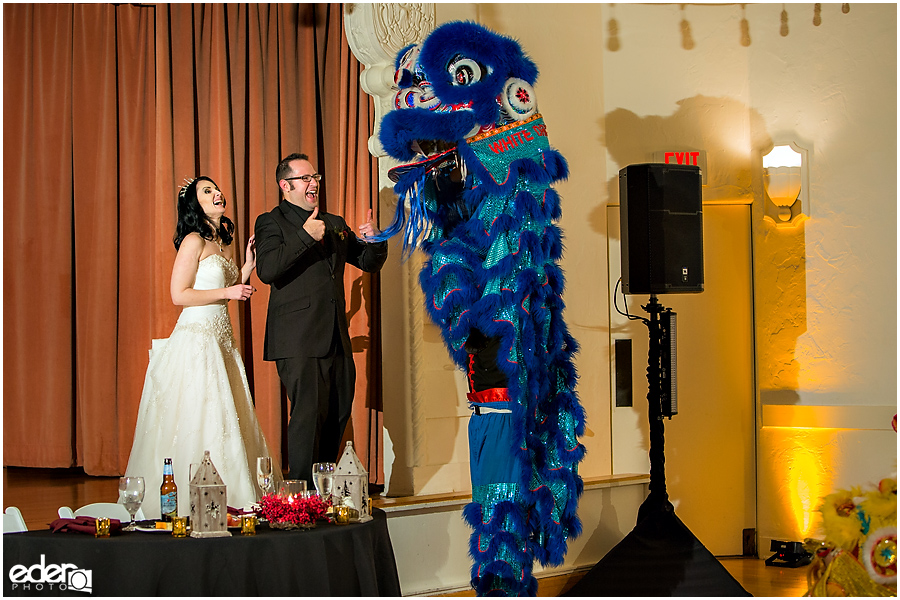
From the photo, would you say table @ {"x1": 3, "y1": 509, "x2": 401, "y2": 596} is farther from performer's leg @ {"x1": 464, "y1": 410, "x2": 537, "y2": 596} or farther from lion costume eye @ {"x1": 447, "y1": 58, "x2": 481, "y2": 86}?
lion costume eye @ {"x1": 447, "y1": 58, "x2": 481, "y2": 86}

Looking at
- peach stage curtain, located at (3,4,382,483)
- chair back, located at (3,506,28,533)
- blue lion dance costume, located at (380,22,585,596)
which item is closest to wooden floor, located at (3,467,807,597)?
peach stage curtain, located at (3,4,382,483)

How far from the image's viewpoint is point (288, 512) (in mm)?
2672

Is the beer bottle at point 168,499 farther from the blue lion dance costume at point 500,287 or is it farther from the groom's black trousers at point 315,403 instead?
the blue lion dance costume at point 500,287

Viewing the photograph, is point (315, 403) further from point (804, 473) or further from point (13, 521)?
point (804, 473)

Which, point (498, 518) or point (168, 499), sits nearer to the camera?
point (168, 499)

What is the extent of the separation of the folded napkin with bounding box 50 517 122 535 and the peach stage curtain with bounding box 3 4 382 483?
2250mm

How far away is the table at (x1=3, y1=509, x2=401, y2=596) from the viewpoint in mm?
2471

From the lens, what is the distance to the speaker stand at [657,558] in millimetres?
3641

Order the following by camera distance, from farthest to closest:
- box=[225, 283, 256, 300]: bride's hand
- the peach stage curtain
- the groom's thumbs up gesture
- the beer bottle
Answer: the peach stage curtain, box=[225, 283, 256, 300]: bride's hand, the groom's thumbs up gesture, the beer bottle

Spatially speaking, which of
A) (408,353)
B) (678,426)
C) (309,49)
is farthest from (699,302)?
(309,49)

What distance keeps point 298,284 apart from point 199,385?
2.13 feet

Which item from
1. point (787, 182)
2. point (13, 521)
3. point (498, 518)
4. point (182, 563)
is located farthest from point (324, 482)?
point (787, 182)

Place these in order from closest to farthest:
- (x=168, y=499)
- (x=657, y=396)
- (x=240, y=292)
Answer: (x=168, y=499) < (x=240, y=292) < (x=657, y=396)

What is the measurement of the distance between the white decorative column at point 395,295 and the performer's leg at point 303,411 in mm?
610
